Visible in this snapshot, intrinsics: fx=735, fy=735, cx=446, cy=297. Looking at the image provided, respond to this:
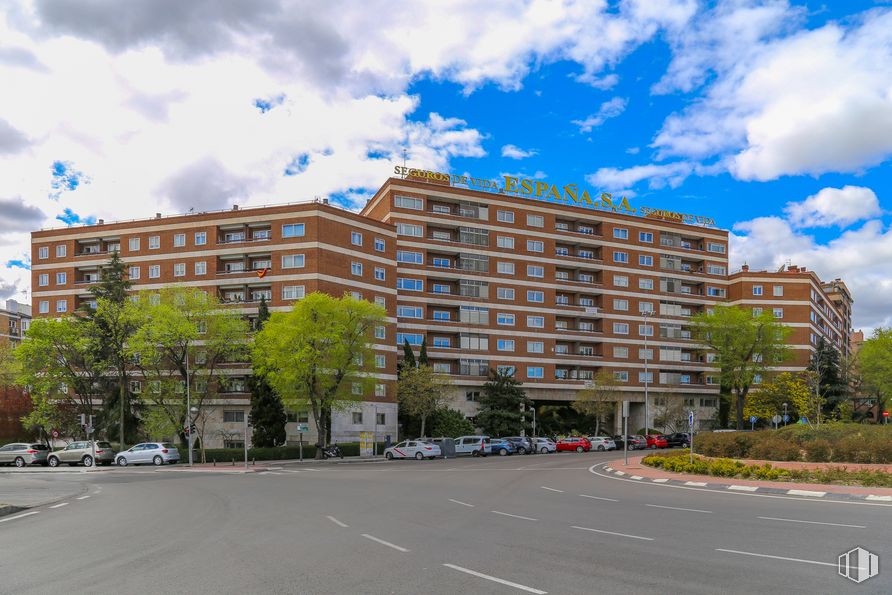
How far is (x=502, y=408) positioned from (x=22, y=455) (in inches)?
1553

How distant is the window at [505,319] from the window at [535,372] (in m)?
5.25

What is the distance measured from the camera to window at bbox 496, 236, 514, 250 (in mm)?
78562

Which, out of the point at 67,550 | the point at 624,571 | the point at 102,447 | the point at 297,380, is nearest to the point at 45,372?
the point at 102,447

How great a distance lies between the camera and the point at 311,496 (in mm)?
22188

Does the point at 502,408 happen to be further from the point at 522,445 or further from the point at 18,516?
the point at 18,516

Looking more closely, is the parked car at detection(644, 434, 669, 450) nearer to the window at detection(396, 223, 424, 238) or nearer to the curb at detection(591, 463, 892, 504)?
the window at detection(396, 223, 424, 238)

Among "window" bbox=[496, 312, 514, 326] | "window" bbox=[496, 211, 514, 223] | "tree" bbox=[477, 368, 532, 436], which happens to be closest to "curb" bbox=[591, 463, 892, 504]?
"tree" bbox=[477, 368, 532, 436]

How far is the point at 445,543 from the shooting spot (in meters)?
12.2

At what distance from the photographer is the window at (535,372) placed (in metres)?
78.5

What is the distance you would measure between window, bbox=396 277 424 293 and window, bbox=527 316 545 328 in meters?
12.9

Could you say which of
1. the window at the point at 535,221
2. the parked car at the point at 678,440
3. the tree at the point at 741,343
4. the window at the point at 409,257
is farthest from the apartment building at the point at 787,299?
the window at the point at 409,257

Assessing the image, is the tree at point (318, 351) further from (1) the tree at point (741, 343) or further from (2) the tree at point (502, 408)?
(1) the tree at point (741, 343)

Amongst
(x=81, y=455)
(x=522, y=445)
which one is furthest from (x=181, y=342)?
(x=522, y=445)

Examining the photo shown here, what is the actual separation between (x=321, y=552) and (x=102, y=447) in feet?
147
